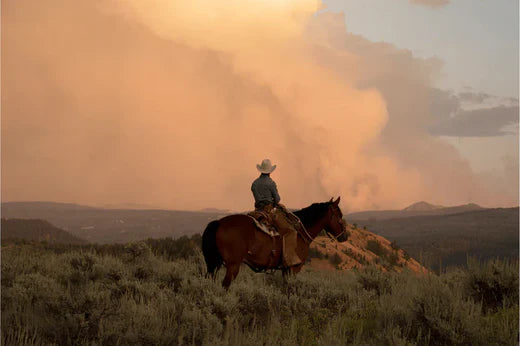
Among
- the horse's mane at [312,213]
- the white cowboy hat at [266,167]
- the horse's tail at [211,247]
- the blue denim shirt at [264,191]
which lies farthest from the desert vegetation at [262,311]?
the white cowboy hat at [266,167]

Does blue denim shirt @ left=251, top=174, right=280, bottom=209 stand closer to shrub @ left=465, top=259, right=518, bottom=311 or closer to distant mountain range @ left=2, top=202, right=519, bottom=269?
shrub @ left=465, top=259, right=518, bottom=311

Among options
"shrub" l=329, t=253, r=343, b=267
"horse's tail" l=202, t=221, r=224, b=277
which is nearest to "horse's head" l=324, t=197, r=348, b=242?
"horse's tail" l=202, t=221, r=224, b=277

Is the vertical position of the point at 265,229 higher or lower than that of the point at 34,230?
higher

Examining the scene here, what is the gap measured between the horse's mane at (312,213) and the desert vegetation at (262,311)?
5.45 ft

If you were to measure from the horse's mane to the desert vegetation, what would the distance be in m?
1.66

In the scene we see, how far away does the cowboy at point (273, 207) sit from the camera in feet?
33.2

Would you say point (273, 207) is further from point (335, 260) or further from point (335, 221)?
point (335, 260)

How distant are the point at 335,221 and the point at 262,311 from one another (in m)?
3.93

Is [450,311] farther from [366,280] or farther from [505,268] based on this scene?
[366,280]

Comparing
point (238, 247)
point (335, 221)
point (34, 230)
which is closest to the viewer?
point (238, 247)

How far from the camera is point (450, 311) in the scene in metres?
6.89

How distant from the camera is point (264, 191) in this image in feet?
33.4

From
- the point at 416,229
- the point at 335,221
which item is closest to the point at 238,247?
the point at 335,221

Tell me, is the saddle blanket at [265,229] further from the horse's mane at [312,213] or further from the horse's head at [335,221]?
the horse's head at [335,221]
